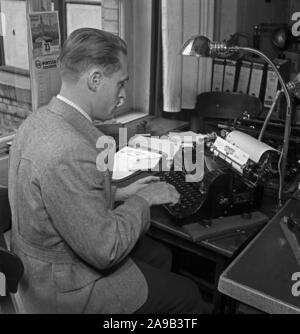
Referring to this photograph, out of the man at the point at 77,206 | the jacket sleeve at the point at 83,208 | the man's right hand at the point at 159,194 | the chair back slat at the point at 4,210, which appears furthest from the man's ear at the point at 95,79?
the chair back slat at the point at 4,210

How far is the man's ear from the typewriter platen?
19.2 inches

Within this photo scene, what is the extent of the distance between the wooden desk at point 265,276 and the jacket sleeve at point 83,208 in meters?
0.30

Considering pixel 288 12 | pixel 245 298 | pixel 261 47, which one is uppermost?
A: pixel 288 12

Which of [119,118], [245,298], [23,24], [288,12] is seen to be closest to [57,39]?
[23,24]

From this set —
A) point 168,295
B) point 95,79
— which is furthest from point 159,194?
point 95,79

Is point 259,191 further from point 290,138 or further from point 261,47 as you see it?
point 261,47

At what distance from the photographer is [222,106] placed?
8.09ft

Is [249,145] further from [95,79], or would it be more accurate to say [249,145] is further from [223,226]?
[95,79]

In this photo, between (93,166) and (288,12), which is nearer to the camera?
(93,166)

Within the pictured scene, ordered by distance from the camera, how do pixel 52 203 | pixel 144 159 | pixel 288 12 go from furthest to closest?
pixel 288 12 → pixel 144 159 → pixel 52 203

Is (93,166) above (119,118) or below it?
above

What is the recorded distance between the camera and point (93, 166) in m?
1.09

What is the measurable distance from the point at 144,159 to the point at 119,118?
0.73 metres

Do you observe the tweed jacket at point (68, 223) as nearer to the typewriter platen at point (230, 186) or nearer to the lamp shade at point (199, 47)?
the typewriter platen at point (230, 186)
